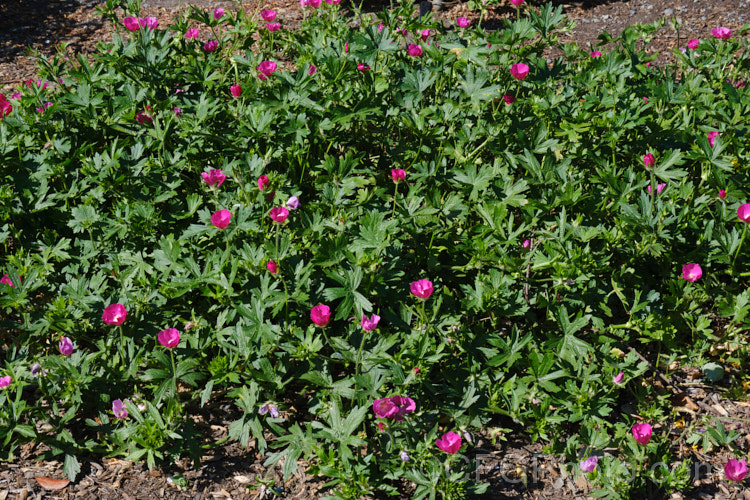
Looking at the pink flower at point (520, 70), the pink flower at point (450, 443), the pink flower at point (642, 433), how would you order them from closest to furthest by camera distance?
the pink flower at point (450, 443) → the pink flower at point (642, 433) → the pink flower at point (520, 70)

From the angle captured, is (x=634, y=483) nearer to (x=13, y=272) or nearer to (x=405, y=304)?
(x=405, y=304)

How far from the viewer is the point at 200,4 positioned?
21.5 feet

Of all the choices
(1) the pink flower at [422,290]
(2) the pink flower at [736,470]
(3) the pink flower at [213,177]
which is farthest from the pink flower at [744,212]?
(3) the pink flower at [213,177]

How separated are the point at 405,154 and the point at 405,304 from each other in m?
→ 0.96

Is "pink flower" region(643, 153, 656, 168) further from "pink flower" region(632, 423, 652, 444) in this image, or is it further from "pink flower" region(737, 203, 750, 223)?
"pink flower" region(632, 423, 652, 444)

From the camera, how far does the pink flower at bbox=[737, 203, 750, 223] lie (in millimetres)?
2555

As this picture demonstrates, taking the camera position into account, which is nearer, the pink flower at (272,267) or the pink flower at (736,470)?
the pink flower at (736,470)

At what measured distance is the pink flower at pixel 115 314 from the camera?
7.82 feet

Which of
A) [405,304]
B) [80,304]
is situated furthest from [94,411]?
[405,304]

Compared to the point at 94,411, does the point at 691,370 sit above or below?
below

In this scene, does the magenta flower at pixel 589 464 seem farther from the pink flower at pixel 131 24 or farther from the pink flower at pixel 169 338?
the pink flower at pixel 131 24

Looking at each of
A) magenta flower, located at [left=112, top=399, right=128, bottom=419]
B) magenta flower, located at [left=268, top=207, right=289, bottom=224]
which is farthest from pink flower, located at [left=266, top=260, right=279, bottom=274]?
magenta flower, located at [left=112, top=399, right=128, bottom=419]

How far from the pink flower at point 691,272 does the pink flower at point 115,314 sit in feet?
7.06

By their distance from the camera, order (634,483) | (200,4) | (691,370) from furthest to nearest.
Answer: (200,4) < (691,370) < (634,483)
